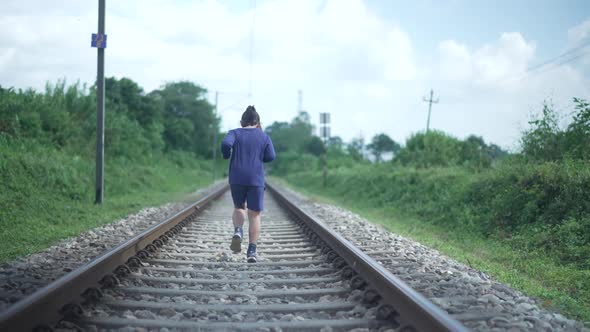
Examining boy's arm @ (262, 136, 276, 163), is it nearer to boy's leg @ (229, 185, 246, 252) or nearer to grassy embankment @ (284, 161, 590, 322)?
boy's leg @ (229, 185, 246, 252)

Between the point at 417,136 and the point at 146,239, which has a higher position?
the point at 417,136

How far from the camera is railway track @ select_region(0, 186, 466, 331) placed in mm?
3129

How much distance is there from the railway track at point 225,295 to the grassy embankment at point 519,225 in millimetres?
1494

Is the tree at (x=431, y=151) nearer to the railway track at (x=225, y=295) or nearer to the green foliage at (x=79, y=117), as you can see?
the green foliage at (x=79, y=117)

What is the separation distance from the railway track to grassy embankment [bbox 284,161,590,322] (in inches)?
58.8

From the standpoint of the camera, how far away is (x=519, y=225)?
8.34 meters

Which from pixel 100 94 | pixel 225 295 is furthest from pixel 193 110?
pixel 225 295

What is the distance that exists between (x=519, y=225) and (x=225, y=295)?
20.3 feet

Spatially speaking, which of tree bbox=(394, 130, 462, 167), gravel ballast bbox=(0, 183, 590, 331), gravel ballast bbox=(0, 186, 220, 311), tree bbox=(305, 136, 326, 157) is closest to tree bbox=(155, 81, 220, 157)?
tree bbox=(305, 136, 326, 157)

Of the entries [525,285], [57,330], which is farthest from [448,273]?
[57,330]

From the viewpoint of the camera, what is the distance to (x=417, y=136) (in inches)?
1256

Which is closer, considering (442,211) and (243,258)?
(243,258)

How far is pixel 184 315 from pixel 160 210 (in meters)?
8.51

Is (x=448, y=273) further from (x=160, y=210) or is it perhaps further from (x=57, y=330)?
(x=160, y=210)
